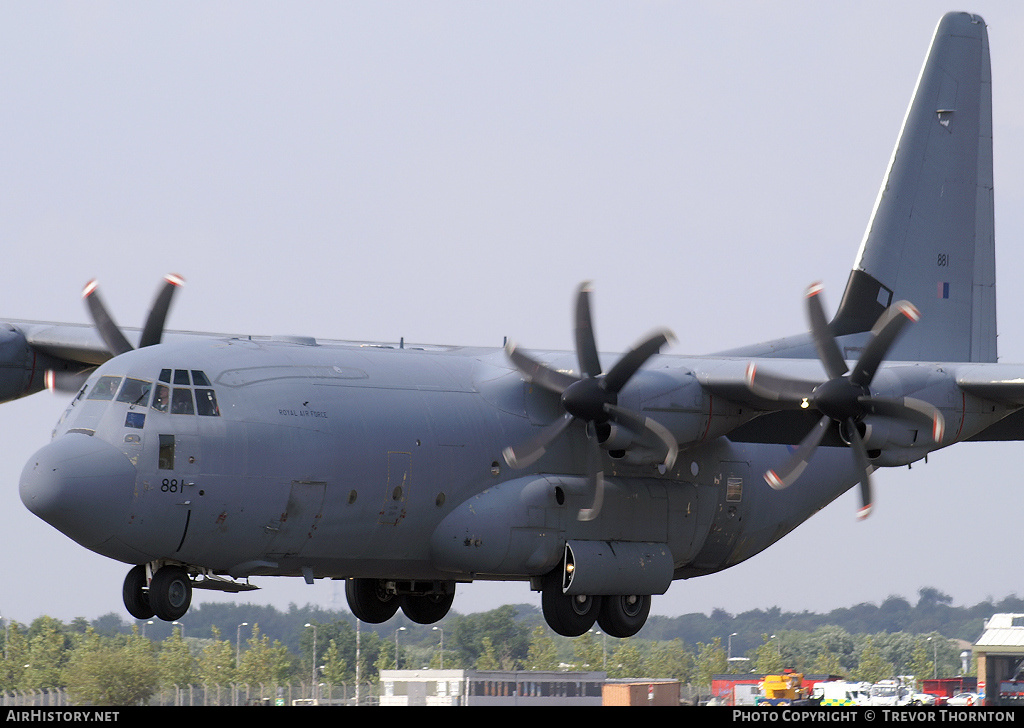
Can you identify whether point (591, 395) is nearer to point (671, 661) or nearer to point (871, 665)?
point (671, 661)

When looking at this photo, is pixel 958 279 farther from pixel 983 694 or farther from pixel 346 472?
pixel 346 472

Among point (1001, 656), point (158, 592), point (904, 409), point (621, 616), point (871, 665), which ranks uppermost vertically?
point (904, 409)

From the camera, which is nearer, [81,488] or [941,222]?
[81,488]

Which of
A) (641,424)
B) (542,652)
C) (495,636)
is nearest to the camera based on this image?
(641,424)

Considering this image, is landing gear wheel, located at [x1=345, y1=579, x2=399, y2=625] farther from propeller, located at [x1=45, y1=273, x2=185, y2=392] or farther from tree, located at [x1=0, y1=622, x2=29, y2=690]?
tree, located at [x1=0, y1=622, x2=29, y2=690]

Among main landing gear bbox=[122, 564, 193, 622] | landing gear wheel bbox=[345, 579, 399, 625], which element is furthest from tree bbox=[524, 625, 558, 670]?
main landing gear bbox=[122, 564, 193, 622]

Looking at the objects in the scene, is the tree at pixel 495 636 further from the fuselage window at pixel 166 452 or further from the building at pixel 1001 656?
the fuselage window at pixel 166 452

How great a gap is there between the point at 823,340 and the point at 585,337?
3106 mm

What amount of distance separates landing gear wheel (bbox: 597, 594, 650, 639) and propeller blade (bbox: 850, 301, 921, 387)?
4.59 meters

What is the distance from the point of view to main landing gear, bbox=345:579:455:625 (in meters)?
21.1

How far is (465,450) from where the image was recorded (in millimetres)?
18609

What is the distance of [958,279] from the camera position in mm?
23875

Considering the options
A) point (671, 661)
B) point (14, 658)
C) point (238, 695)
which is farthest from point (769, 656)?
point (14, 658)

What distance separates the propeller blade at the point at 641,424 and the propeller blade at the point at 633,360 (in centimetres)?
28
